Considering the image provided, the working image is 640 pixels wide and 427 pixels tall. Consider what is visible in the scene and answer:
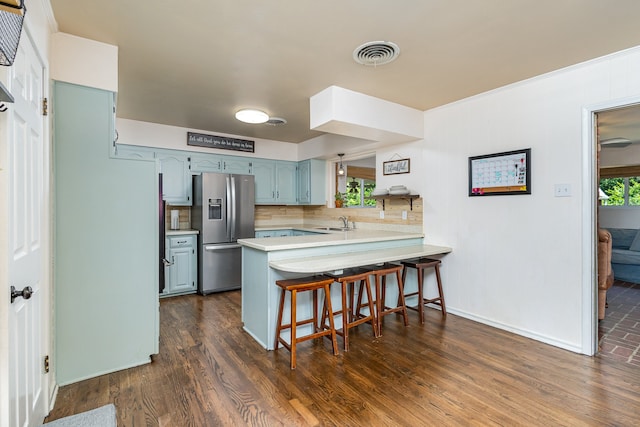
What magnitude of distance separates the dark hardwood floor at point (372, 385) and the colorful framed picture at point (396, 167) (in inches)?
81.5

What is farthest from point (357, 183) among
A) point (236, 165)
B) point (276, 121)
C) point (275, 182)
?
point (236, 165)

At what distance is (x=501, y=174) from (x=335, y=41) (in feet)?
6.88

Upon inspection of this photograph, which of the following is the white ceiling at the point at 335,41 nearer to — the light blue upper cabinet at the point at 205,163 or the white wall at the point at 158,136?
the white wall at the point at 158,136

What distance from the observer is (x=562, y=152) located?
2.75 m

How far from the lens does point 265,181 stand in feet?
17.9

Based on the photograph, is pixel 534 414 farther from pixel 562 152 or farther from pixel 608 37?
pixel 608 37

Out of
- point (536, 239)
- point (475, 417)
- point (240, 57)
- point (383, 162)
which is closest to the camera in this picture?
point (475, 417)

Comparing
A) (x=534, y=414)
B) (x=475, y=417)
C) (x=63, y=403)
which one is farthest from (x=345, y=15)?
(x=63, y=403)

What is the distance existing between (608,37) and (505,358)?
2.49 metres

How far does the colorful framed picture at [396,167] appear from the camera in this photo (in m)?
4.10

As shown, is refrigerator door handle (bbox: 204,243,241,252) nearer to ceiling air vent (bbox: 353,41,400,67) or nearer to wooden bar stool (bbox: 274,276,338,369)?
wooden bar stool (bbox: 274,276,338,369)

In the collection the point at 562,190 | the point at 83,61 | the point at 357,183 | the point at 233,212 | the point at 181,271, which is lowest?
the point at 181,271

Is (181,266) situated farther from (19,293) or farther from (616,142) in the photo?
(616,142)

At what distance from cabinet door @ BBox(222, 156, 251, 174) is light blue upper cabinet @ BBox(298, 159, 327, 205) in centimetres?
99
